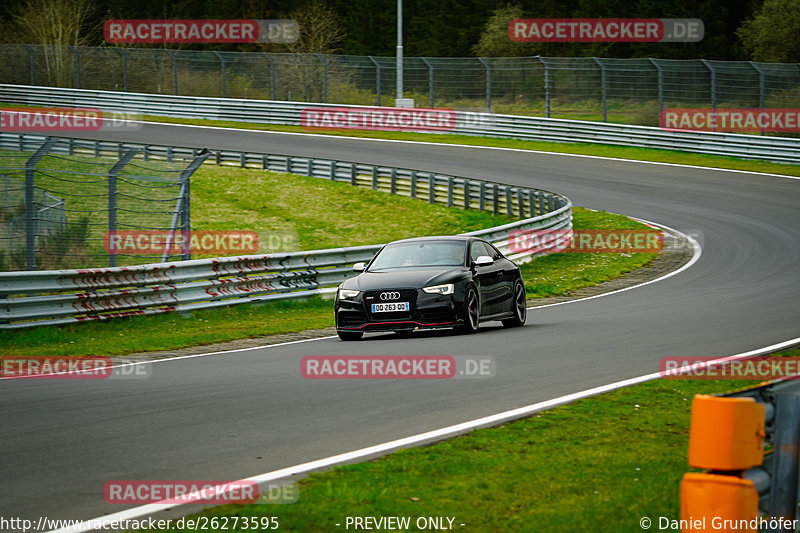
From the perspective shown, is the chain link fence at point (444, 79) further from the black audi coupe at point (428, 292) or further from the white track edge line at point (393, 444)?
the white track edge line at point (393, 444)

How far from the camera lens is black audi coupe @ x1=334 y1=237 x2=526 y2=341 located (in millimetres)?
14047

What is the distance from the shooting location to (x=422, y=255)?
15266 mm

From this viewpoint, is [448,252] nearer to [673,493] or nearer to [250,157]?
[673,493]

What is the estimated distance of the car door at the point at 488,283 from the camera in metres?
14.8

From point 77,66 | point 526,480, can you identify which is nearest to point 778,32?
point 77,66

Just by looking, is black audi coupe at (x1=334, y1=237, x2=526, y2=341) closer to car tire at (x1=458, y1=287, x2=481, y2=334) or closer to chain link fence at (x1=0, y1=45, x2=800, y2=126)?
car tire at (x1=458, y1=287, x2=481, y2=334)

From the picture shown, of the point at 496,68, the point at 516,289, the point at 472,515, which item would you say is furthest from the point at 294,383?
the point at 496,68

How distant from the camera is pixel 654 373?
35.4 ft

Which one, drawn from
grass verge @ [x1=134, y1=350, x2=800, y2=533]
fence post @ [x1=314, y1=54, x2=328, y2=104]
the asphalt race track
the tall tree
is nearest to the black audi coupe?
the asphalt race track

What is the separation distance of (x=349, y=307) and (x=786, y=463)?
32.7 feet

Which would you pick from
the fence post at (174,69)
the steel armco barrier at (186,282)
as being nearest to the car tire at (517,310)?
the steel armco barrier at (186,282)

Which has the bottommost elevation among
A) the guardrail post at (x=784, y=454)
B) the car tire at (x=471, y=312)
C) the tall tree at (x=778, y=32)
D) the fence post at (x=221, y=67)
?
the car tire at (x=471, y=312)

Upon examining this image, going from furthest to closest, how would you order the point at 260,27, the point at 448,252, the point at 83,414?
the point at 260,27
the point at 448,252
the point at 83,414

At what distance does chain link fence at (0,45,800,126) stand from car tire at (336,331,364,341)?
26.3m
